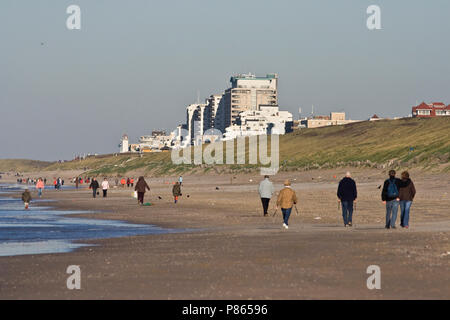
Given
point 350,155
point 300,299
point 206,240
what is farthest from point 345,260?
point 350,155

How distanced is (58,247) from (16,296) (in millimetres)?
8794

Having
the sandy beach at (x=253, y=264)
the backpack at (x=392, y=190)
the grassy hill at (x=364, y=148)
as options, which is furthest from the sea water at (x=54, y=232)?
the grassy hill at (x=364, y=148)

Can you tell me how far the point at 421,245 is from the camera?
1953 cm

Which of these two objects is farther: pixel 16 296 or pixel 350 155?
pixel 350 155

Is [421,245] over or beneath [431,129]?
beneath

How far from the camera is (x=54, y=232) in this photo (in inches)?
1076

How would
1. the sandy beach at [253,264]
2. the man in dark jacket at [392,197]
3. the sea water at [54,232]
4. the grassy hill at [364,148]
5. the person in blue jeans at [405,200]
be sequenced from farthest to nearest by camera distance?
1. the grassy hill at [364,148]
2. the person in blue jeans at [405,200]
3. the man in dark jacket at [392,197]
4. the sea water at [54,232]
5. the sandy beach at [253,264]

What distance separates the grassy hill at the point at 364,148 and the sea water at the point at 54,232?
43804 mm

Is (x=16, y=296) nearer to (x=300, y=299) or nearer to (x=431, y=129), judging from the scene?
(x=300, y=299)

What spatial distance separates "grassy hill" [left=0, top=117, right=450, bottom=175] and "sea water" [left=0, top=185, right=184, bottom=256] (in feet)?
144

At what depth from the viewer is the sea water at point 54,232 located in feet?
70.2

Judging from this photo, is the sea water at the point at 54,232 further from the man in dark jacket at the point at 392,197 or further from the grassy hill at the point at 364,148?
the grassy hill at the point at 364,148

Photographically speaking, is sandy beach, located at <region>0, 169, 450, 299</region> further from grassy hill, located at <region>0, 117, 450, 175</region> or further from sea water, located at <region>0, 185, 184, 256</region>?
grassy hill, located at <region>0, 117, 450, 175</region>
